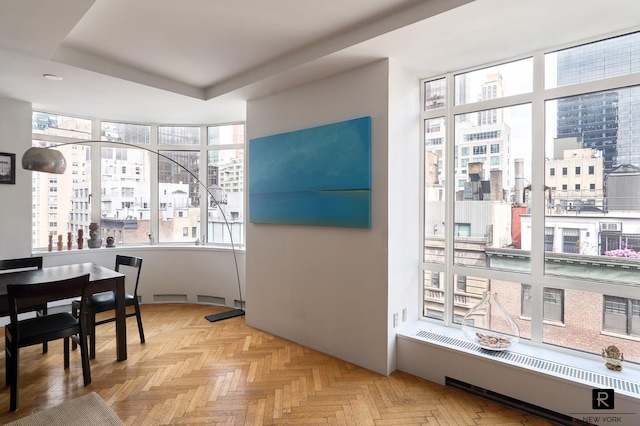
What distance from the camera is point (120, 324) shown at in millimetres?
3250

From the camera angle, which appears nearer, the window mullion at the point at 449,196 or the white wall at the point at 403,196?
the white wall at the point at 403,196

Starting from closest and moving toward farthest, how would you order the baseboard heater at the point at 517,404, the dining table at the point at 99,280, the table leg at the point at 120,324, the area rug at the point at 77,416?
the area rug at the point at 77,416, the baseboard heater at the point at 517,404, the dining table at the point at 99,280, the table leg at the point at 120,324

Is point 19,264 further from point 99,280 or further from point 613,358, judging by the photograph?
point 613,358

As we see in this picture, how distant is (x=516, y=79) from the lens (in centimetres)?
295

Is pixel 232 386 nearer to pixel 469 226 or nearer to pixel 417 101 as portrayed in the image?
pixel 469 226

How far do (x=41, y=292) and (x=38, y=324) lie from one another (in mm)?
368

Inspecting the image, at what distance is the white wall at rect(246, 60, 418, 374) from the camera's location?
3.00 meters

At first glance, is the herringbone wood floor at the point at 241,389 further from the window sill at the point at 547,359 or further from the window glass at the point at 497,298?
the window glass at the point at 497,298

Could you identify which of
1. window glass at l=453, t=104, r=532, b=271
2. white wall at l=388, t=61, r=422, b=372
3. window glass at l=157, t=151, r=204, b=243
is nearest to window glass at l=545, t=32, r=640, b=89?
window glass at l=453, t=104, r=532, b=271

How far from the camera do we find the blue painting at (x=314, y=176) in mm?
3068

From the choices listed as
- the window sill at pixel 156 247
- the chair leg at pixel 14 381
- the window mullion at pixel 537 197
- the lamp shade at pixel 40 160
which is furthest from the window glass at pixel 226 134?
the window mullion at pixel 537 197

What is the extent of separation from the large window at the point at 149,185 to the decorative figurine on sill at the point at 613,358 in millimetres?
4172

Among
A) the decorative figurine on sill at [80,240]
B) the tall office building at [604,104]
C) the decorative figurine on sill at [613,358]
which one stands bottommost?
the decorative figurine on sill at [613,358]

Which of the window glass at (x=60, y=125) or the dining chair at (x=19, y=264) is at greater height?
the window glass at (x=60, y=125)
